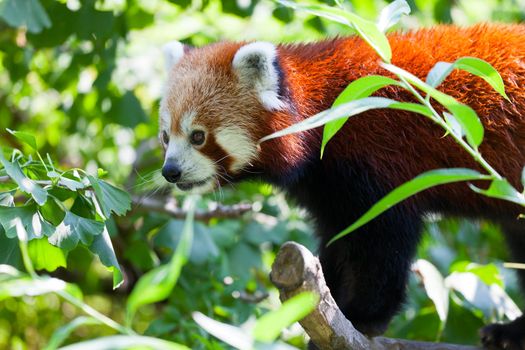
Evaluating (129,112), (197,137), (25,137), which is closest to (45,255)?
(25,137)

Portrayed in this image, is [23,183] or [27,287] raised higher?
[27,287]

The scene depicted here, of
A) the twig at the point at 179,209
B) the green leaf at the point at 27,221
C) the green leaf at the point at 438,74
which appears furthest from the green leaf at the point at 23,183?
the twig at the point at 179,209

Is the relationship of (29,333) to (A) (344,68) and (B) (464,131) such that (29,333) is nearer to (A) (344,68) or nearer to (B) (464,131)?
(A) (344,68)

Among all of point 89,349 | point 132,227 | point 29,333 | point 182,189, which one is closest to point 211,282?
point 132,227

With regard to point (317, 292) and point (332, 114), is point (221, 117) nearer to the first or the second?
point (317, 292)

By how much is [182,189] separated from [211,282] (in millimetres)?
1178

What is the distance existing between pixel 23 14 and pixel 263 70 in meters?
0.99

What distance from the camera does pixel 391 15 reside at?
176 cm

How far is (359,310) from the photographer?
2.83 m

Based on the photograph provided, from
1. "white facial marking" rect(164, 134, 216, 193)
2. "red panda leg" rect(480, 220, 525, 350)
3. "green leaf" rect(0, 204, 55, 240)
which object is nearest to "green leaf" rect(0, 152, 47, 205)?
"green leaf" rect(0, 204, 55, 240)

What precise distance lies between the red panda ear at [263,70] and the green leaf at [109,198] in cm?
79

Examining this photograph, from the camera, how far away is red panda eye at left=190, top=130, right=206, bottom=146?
2.81 m

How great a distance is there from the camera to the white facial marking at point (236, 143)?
281 centimetres

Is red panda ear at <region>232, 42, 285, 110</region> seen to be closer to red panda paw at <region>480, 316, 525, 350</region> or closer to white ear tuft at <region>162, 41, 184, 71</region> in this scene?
white ear tuft at <region>162, 41, 184, 71</region>
